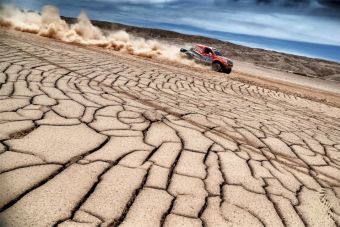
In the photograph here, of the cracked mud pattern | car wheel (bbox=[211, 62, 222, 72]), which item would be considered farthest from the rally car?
the cracked mud pattern

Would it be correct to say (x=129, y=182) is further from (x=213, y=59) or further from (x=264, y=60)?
(x=264, y=60)

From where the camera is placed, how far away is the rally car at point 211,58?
615 inches

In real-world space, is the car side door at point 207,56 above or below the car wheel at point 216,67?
above

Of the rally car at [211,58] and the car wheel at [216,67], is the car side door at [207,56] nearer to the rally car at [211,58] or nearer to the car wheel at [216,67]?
the rally car at [211,58]

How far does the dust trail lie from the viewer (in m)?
18.2

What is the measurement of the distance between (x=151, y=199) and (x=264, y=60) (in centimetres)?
4897

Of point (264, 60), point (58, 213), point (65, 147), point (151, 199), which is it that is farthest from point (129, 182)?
Result: point (264, 60)

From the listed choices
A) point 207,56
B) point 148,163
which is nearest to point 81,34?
point 207,56

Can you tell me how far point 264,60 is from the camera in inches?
1905

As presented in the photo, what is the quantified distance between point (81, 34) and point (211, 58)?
34.5 ft

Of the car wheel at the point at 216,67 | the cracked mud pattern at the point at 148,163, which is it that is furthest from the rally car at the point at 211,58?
the cracked mud pattern at the point at 148,163

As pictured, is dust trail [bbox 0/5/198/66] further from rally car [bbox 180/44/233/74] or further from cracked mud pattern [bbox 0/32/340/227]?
cracked mud pattern [bbox 0/32/340/227]

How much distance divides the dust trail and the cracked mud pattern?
12088 millimetres

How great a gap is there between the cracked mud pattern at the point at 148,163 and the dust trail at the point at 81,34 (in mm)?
12088
